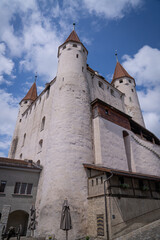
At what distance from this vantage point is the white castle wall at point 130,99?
26.1 m

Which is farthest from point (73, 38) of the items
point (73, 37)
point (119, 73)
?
point (119, 73)

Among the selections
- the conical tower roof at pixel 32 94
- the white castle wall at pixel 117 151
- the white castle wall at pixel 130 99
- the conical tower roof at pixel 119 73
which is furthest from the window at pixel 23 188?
the conical tower roof at pixel 119 73

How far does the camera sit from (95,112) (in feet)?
55.9

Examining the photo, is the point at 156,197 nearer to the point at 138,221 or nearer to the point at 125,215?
the point at 138,221

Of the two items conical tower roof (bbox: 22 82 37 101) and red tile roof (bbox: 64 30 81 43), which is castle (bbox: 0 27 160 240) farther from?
conical tower roof (bbox: 22 82 37 101)

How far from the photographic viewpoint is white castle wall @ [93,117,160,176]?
578 inches

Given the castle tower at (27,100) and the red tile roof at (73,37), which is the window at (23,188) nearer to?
the castle tower at (27,100)

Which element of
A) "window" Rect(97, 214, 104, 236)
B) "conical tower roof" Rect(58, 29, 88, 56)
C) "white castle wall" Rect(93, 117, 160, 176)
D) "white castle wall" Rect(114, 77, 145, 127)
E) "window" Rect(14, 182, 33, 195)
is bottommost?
"window" Rect(97, 214, 104, 236)

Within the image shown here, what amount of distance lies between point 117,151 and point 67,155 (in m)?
5.08

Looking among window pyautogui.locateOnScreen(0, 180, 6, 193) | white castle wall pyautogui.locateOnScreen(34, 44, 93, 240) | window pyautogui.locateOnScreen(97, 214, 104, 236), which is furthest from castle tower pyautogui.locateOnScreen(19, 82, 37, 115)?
window pyautogui.locateOnScreen(97, 214, 104, 236)

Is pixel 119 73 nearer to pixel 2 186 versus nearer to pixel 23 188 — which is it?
pixel 23 188

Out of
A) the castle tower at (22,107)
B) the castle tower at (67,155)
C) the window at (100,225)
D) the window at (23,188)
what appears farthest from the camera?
the castle tower at (22,107)

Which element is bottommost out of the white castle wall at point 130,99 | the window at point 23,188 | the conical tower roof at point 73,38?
the window at point 23,188

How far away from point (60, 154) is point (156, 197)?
8639 mm
